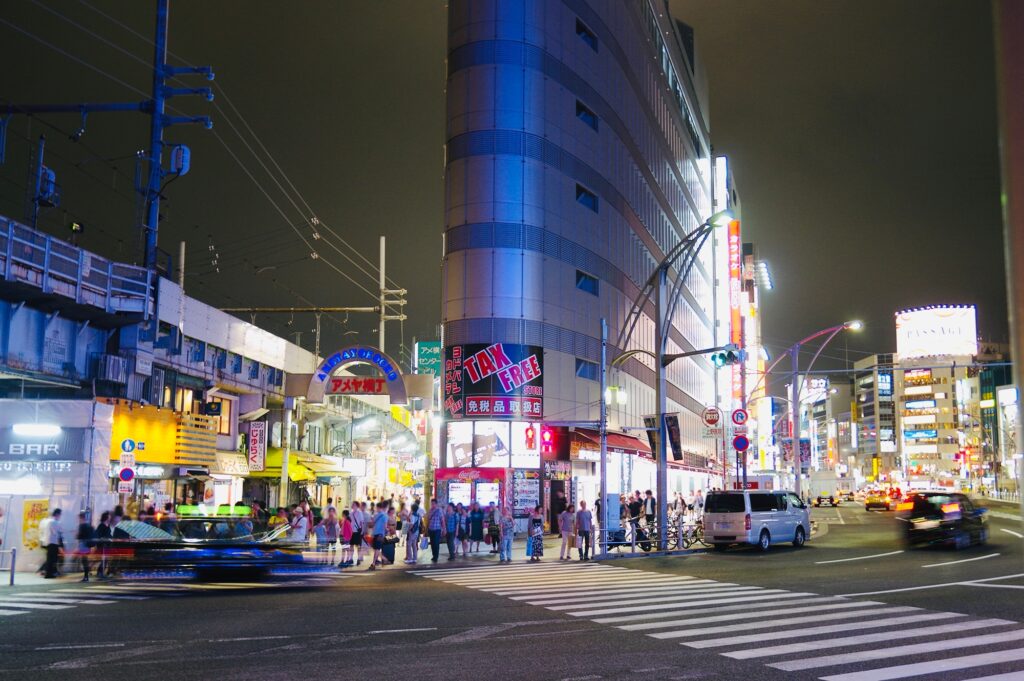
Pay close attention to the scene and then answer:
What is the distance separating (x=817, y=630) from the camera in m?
13.7

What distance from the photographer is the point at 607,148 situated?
1943 inches

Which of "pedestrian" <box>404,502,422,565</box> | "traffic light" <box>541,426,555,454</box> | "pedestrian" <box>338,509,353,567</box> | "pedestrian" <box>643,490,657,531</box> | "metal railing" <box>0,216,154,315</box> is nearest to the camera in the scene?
"metal railing" <box>0,216,154,315</box>

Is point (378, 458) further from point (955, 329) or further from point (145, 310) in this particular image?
point (955, 329)

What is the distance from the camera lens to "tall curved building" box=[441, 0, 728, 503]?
4097cm

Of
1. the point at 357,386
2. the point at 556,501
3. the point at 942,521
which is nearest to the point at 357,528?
the point at 357,386

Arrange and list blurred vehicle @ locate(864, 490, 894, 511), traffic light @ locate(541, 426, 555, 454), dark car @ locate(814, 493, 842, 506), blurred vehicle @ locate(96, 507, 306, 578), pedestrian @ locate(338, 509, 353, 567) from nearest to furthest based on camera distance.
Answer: blurred vehicle @ locate(96, 507, 306, 578)
pedestrian @ locate(338, 509, 353, 567)
traffic light @ locate(541, 426, 555, 454)
blurred vehicle @ locate(864, 490, 894, 511)
dark car @ locate(814, 493, 842, 506)

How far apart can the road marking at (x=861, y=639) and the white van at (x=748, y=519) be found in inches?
681

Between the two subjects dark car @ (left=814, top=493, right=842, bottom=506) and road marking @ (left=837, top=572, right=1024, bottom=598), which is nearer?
road marking @ (left=837, top=572, right=1024, bottom=598)

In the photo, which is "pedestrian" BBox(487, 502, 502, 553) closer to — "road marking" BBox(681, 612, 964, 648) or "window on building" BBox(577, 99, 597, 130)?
"road marking" BBox(681, 612, 964, 648)

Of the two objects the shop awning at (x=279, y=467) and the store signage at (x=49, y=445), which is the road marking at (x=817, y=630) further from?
the shop awning at (x=279, y=467)

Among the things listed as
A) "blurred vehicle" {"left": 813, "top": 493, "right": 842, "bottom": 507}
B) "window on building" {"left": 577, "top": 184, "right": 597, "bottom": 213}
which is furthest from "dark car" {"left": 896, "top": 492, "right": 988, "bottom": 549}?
"blurred vehicle" {"left": 813, "top": 493, "right": 842, "bottom": 507}

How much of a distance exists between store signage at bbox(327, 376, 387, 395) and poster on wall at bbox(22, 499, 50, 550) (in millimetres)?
13808

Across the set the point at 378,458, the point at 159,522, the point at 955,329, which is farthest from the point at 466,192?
the point at 955,329

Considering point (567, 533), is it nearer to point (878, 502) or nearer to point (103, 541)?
point (103, 541)
